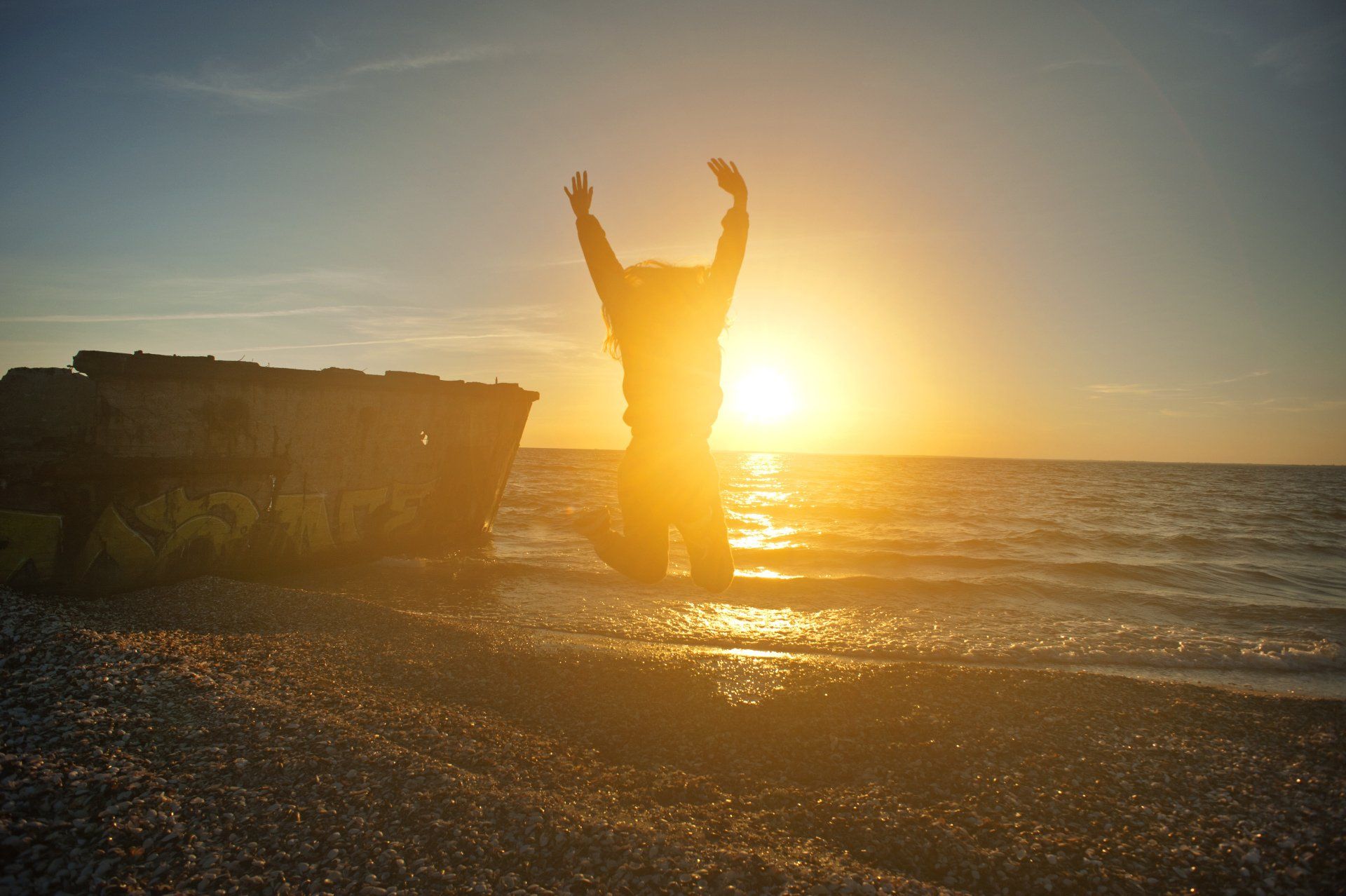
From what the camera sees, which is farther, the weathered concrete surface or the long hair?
the weathered concrete surface

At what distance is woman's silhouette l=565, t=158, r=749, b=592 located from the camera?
3.51m

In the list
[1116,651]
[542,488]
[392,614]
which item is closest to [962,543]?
[1116,651]

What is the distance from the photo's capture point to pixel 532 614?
7672 millimetres

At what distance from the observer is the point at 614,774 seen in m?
3.57

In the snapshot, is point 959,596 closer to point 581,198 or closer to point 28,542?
point 581,198

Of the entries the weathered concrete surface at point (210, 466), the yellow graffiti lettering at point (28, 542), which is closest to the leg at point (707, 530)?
the weathered concrete surface at point (210, 466)

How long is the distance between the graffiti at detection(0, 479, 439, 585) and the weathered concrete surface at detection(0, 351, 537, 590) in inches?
0.5

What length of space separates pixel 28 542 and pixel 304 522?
251 cm

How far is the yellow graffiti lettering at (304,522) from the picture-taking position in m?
7.83

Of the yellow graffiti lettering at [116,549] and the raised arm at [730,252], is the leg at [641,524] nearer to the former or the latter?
the raised arm at [730,252]

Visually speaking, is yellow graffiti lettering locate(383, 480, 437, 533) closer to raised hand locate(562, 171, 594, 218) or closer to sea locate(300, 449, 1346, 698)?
sea locate(300, 449, 1346, 698)

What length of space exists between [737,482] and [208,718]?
148 ft

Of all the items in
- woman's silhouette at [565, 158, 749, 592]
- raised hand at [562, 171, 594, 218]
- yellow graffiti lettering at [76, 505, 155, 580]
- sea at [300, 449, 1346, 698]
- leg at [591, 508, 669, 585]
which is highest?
raised hand at [562, 171, 594, 218]

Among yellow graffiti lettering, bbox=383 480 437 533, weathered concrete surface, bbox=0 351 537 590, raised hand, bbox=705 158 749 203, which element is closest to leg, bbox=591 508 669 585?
raised hand, bbox=705 158 749 203
